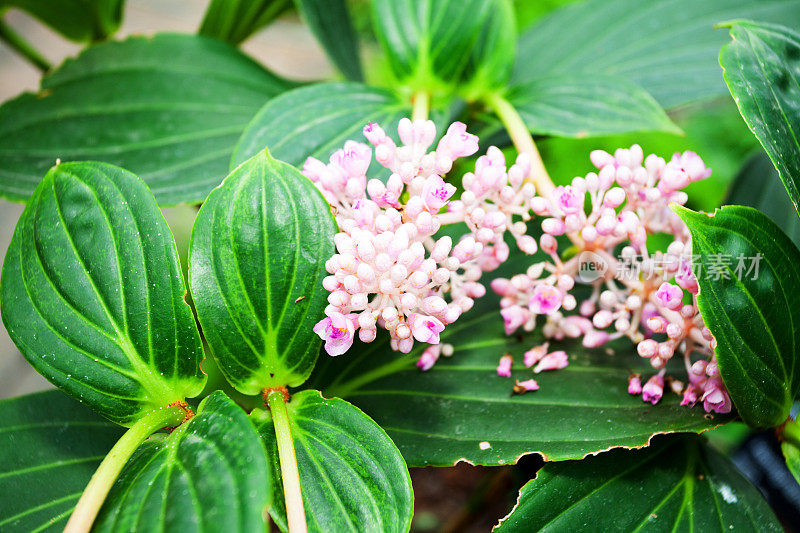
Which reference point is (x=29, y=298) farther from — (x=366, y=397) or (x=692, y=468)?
(x=692, y=468)

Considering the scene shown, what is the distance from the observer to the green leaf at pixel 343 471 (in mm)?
394

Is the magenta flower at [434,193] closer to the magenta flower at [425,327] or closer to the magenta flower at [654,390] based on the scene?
the magenta flower at [425,327]

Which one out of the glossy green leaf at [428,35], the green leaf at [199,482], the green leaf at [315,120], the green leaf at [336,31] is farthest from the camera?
the green leaf at [336,31]

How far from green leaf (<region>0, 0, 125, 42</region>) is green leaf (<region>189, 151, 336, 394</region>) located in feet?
1.69

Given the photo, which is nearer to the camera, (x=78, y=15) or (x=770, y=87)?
(x=770, y=87)

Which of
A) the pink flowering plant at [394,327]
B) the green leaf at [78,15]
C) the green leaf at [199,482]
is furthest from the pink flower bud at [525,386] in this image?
the green leaf at [78,15]

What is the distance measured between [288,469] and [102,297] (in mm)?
174

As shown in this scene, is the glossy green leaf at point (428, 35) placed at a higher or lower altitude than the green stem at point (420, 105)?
higher

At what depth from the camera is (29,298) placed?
1.40 feet

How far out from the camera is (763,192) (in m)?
0.75

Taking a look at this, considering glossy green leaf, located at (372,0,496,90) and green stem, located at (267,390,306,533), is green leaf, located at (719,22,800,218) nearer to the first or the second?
glossy green leaf, located at (372,0,496,90)

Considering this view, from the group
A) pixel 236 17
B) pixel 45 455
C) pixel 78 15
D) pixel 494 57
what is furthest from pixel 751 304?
pixel 78 15

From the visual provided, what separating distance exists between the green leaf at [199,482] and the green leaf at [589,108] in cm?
39

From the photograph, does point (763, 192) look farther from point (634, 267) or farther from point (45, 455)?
point (45, 455)
